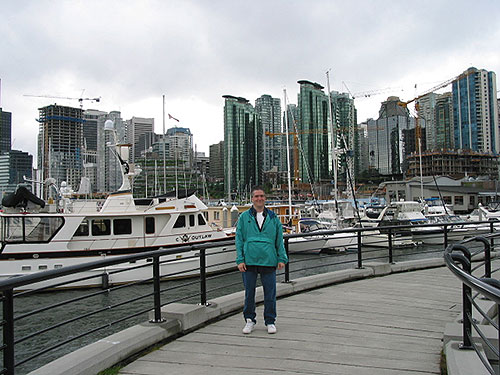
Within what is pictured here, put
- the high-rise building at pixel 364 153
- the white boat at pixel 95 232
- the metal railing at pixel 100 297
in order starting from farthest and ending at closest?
1. the high-rise building at pixel 364 153
2. the white boat at pixel 95 232
3. the metal railing at pixel 100 297

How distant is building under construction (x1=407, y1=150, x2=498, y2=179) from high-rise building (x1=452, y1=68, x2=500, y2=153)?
1910 centimetres

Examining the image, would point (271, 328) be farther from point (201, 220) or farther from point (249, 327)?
point (201, 220)

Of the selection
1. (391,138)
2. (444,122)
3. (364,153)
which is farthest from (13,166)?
(444,122)

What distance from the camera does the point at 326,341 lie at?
13.6ft

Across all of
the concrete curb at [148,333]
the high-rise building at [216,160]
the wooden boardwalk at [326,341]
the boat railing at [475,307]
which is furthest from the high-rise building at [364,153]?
the boat railing at [475,307]

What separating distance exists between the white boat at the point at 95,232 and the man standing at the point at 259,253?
10.7 m

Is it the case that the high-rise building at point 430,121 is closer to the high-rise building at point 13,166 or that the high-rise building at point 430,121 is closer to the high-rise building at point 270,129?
the high-rise building at point 270,129

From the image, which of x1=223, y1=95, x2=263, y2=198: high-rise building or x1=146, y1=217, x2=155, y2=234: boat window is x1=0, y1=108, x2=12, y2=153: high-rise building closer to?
x1=223, y1=95, x2=263, y2=198: high-rise building

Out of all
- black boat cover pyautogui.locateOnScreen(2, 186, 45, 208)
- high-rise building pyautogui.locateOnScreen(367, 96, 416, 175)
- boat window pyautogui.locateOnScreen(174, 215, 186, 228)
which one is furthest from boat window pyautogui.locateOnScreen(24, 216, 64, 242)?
high-rise building pyautogui.locateOnScreen(367, 96, 416, 175)

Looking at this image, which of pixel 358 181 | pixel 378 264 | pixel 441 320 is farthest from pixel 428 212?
pixel 358 181

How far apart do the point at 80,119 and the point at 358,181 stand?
240ft

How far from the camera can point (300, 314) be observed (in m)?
5.21

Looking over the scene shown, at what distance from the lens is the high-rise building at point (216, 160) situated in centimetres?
12131

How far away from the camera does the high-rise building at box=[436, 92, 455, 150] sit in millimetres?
126375
